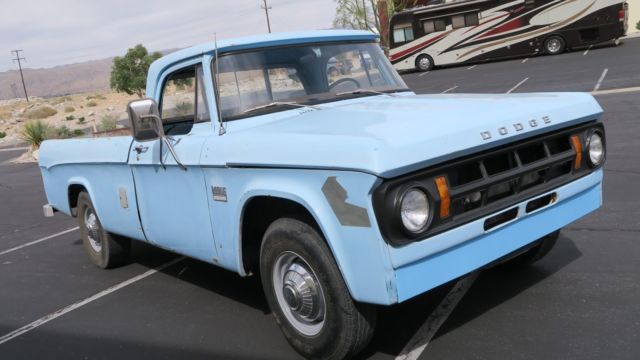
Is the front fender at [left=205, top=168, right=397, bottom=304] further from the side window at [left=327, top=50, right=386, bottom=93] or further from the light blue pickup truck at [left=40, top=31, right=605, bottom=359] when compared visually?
the side window at [left=327, top=50, right=386, bottom=93]

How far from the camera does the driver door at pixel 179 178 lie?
4078mm

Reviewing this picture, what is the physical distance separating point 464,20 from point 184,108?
24.9 metres

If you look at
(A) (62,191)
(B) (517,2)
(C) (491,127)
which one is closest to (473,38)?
(B) (517,2)

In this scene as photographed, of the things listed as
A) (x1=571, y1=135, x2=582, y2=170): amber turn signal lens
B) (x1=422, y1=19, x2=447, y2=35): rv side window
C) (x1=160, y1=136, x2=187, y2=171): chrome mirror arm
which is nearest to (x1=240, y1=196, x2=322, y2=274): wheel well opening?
(x1=160, y1=136, x2=187, y2=171): chrome mirror arm

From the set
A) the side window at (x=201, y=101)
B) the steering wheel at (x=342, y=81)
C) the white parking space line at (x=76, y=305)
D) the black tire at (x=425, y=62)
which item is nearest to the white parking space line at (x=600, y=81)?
the black tire at (x=425, y=62)

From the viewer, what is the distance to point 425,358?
3.43 m

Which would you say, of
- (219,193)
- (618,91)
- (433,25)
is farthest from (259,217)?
(433,25)

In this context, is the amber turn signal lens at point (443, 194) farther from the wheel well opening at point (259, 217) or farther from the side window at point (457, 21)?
the side window at point (457, 21)

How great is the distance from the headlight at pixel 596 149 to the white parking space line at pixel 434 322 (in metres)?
1.01

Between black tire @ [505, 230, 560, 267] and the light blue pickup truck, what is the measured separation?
18 mm

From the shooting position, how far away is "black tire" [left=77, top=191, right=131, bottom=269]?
5.89 meters

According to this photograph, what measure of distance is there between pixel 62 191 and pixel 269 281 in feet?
11.7

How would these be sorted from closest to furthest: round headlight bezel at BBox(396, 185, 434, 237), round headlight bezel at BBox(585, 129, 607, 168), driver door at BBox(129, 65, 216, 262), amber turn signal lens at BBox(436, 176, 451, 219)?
round headlight bezel at BBox(396, 185, 434, 237), amber turn signal lens at BBox(436, 176, 451, 219), round headlight bezel at BBox(585, 129, 607, 168), driver door at BBox(129, 65, 216, 262)

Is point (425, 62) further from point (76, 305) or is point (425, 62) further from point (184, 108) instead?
point (76, 305)
